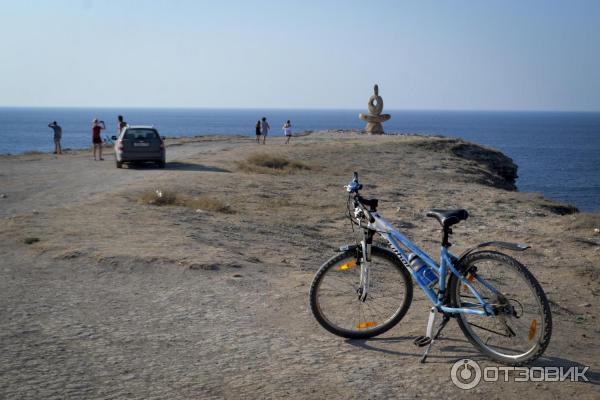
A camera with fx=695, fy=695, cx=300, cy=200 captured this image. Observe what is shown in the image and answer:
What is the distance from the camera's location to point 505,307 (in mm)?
5477

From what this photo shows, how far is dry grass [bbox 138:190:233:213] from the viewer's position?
1477 cm

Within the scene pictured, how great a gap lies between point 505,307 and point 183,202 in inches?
411

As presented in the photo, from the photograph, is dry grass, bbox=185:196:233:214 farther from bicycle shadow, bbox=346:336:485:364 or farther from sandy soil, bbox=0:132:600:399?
bicycle shadow, bbox=346:336:485:364

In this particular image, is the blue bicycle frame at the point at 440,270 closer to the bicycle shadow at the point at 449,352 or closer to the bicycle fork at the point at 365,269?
the bicycle fork at the point at 365,269

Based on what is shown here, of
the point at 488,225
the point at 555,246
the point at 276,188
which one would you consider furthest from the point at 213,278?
the point at 276,188

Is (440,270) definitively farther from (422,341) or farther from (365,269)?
(365,269)

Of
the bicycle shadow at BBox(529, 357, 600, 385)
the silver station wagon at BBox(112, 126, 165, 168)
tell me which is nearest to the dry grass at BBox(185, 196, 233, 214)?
the silver station wagon at BBox(112, 126, 165, 168)

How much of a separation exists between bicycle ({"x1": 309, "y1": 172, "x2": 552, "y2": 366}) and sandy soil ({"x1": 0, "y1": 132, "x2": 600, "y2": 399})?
0.21 m

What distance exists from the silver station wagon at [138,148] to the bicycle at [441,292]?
60.6ft

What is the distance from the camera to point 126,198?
15.4 metres

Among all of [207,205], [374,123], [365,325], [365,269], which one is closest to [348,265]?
[365,269]

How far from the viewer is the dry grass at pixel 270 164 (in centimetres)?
2433

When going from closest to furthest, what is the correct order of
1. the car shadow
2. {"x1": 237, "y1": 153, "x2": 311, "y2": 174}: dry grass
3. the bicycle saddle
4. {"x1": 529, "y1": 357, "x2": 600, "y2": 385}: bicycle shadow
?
{"x1": 529, "y1": 357, "x2": 600, "y2": 385}: bicycle shadow → the bicycle saddle → the car shadow → {"x1": 237, "y1": 153, "x2": 311, "y2": 174}: dry grass

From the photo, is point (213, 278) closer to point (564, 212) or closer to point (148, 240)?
point (148, 240)
